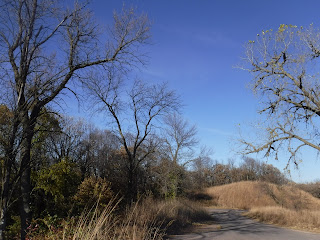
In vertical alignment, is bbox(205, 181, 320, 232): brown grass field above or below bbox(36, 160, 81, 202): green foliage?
below

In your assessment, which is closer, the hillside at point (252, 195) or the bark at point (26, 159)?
the bark at point (26, 159)

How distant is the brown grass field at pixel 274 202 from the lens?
62.4 ft

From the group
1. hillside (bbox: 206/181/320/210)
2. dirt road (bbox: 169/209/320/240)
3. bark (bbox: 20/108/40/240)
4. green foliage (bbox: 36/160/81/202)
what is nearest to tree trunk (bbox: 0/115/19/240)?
bark (bbox: 20/108/40/240)

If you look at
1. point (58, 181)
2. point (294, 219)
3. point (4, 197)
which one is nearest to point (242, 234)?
point (294, 219)

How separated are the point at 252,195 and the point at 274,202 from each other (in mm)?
6900

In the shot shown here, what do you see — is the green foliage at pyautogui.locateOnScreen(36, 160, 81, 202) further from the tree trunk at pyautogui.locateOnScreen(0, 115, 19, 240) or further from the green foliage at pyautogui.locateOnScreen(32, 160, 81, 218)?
the tree trunk at pyautogui.locateOnScreen(0, 115, 19, 240)

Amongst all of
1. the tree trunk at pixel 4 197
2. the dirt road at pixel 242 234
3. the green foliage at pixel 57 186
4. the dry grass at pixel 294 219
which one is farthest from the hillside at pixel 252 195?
the tree trunk at pixel 4 197

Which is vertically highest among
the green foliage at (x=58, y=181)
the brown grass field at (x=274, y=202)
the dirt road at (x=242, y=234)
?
the green foliage at (x=58, y=181)

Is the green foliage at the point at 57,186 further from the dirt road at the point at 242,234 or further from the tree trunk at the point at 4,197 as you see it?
the tree trunk at the point at 4,197

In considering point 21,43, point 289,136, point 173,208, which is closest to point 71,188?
point 173,208

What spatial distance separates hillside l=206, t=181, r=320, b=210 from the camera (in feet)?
108

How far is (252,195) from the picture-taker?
42.6 metres

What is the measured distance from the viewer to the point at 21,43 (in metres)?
5.66

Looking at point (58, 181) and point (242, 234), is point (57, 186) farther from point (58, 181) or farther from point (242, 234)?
point (242, 234)
